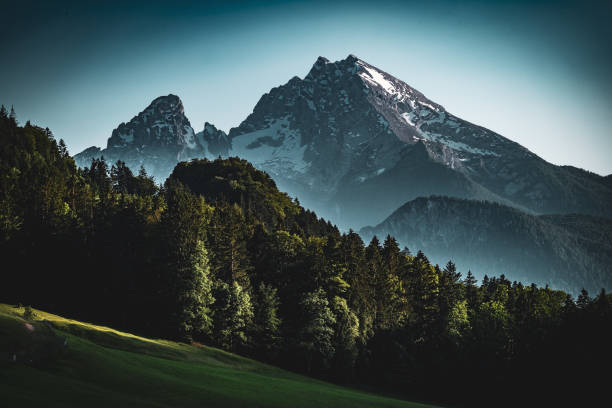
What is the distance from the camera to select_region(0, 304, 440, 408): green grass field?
79.8 ft

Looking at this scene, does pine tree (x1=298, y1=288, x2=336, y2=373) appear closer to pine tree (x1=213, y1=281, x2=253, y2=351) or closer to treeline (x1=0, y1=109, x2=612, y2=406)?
treeline (x1=0, y1=109, x2=612, y2=406)

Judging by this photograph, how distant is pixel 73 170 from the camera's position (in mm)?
131750

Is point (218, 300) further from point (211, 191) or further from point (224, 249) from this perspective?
point (211, 191)

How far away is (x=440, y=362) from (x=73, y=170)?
103638 millimetres

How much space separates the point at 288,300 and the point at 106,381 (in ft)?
173

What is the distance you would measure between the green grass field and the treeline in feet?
63.6

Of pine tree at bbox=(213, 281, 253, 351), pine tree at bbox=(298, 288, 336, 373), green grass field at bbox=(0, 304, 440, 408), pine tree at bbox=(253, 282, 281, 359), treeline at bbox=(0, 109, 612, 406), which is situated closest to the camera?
green grass field at bbox=(0, 304, 440, 408)

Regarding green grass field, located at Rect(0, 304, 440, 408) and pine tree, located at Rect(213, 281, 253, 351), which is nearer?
green grass field, located at Rect(0, 304, 440, 408)

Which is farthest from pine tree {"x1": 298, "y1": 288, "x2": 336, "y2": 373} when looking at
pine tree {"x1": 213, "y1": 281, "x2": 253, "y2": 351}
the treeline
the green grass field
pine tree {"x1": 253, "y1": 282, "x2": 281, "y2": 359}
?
the green grass field

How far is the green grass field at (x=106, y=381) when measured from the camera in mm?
24312

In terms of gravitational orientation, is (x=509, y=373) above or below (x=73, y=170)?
below

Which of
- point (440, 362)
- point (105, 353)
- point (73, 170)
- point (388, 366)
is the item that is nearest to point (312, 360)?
point (388, 366)

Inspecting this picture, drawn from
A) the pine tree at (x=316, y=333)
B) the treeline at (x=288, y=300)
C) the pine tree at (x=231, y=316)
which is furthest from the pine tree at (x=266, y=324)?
the pine tree at (x=316, y=333)

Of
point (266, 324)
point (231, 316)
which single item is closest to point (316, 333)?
point (266, 324)
